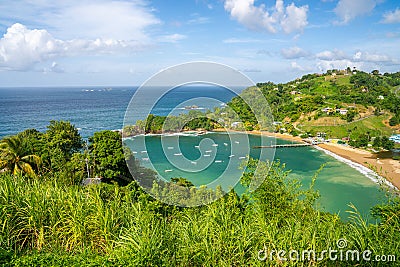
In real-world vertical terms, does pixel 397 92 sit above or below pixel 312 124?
above

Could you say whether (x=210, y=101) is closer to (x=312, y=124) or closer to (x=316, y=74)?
(x=312, y=124)

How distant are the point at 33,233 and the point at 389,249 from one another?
2.86 meters

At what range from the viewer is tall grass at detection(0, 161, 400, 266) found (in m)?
2.23

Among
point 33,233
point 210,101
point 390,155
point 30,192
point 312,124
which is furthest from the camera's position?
point 312,124

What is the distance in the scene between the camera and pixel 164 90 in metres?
4.27

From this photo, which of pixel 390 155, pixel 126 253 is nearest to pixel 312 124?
pixel 390 155

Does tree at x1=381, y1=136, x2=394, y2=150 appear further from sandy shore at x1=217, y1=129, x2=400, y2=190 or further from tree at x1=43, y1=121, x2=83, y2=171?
tree at x1=43, y1=121, x2=83, y2=171

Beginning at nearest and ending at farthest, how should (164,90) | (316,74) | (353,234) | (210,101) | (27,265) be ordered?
(27,265), (353,234), (164,90), (210,101), (316,74)

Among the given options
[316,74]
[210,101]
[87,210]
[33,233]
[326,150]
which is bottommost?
[326,150]

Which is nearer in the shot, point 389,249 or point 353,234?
point 389,249

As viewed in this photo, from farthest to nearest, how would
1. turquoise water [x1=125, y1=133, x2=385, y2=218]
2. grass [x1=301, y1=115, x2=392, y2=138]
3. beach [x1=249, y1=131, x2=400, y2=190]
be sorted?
grass [x1=301, y1=115, x2=392, y2=138] < beach [x1=249, y1=131, x2=400, y2=190] < turquoise water [x1=125, y1=133, x2=385, y2=218]

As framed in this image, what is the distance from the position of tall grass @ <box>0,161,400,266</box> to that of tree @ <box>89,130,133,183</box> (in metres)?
11.9

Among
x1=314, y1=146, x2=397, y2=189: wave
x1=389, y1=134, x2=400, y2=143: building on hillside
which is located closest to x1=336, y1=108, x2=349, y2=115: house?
x1=389, y1=134, x2=400, y2=143: building on hillside

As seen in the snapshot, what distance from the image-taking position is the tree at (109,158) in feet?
48.9
